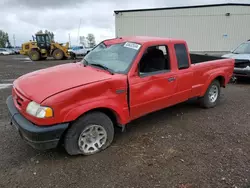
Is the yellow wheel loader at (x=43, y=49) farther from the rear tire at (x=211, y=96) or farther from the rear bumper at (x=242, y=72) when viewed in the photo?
the rear tire at (x=211, y=96)

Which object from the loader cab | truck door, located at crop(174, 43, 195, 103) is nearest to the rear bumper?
truck door, located at crop(174, 43, 195, 103)

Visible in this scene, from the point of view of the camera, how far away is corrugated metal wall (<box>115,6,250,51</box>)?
21781mm

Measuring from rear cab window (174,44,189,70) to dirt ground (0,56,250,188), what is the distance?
121cm

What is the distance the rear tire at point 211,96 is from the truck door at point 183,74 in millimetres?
940

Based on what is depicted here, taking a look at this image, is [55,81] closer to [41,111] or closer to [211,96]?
[41,111]

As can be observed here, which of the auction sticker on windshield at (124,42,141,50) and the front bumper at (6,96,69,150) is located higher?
the auction sticker on windshield at (124,42,141,50)

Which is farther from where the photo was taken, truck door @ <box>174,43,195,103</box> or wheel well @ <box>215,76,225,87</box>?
wheel well @ <box>215,76,225,87</box>

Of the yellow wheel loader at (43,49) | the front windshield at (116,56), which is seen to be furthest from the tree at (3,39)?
the front windshield at (116,56)

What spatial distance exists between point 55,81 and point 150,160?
1822mm

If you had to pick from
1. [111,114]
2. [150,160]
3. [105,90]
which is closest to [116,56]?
[105,90]

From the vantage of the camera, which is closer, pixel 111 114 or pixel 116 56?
pixel 111 114

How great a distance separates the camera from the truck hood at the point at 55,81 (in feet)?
9.95

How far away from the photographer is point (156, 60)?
4.44 metres

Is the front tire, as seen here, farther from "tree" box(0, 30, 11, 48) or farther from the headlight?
"tree" box(0, 30, 11, 48)
